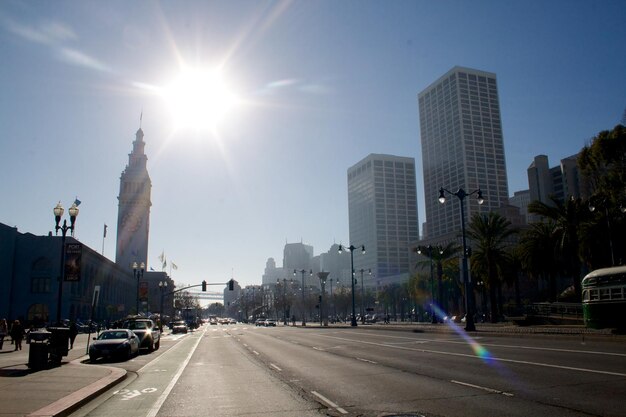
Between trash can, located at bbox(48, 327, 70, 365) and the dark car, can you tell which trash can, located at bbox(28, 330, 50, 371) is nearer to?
trash can, located at bbox(48, 327, 70, 365)

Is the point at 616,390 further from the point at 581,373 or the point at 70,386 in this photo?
the point at 70,386

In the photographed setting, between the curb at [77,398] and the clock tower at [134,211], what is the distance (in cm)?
16053

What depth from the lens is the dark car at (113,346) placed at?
23266 mm

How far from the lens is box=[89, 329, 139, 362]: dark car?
23.3m

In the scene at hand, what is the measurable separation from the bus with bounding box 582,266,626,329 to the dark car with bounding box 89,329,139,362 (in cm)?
2481

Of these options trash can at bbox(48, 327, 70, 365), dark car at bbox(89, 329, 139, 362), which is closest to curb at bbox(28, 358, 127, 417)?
trash can at bbox(48, 327, 70, 365)

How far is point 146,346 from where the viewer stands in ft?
98.9

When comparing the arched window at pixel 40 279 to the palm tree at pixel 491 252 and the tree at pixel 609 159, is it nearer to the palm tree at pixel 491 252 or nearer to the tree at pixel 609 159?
the palm tree at pixel 491 252

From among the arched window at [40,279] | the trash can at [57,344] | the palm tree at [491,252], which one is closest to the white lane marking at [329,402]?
the trash can at [57,344]

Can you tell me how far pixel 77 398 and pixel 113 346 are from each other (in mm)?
12690

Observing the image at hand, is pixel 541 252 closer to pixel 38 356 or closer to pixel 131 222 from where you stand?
pixel 38 356

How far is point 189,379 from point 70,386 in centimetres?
347

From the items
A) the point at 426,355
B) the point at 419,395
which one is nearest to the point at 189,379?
the point at 419,395

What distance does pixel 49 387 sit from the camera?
1362 centimetres
